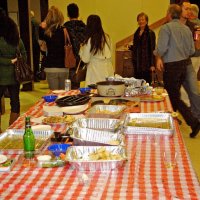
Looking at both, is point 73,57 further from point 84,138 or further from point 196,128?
point 84,138

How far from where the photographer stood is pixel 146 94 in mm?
2861

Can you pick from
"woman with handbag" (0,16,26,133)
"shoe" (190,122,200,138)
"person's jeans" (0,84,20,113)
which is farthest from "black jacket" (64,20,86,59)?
"shoe" (190,122,200,138)

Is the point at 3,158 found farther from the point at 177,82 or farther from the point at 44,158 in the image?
the point at 177,82

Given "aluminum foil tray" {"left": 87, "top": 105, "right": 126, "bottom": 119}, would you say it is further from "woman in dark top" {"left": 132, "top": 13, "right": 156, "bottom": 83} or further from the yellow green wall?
the yellow green wall

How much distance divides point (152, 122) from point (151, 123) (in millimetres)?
26

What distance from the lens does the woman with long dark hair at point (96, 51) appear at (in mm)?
3523

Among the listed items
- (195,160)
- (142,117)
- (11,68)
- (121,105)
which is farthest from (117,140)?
(11,68)

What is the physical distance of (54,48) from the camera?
12.5ft

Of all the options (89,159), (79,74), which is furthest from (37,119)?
Result: (79,74)

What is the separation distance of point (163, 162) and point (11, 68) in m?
2.25

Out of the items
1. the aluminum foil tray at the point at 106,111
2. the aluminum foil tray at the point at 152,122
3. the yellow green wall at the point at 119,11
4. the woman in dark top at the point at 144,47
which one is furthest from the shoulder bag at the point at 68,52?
the yellow green wall at the point at 119,11

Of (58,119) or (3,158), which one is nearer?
(3,158)

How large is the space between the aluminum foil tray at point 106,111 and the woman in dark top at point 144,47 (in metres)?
2.68

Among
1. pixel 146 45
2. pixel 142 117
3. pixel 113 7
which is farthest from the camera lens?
pixel 113 7
